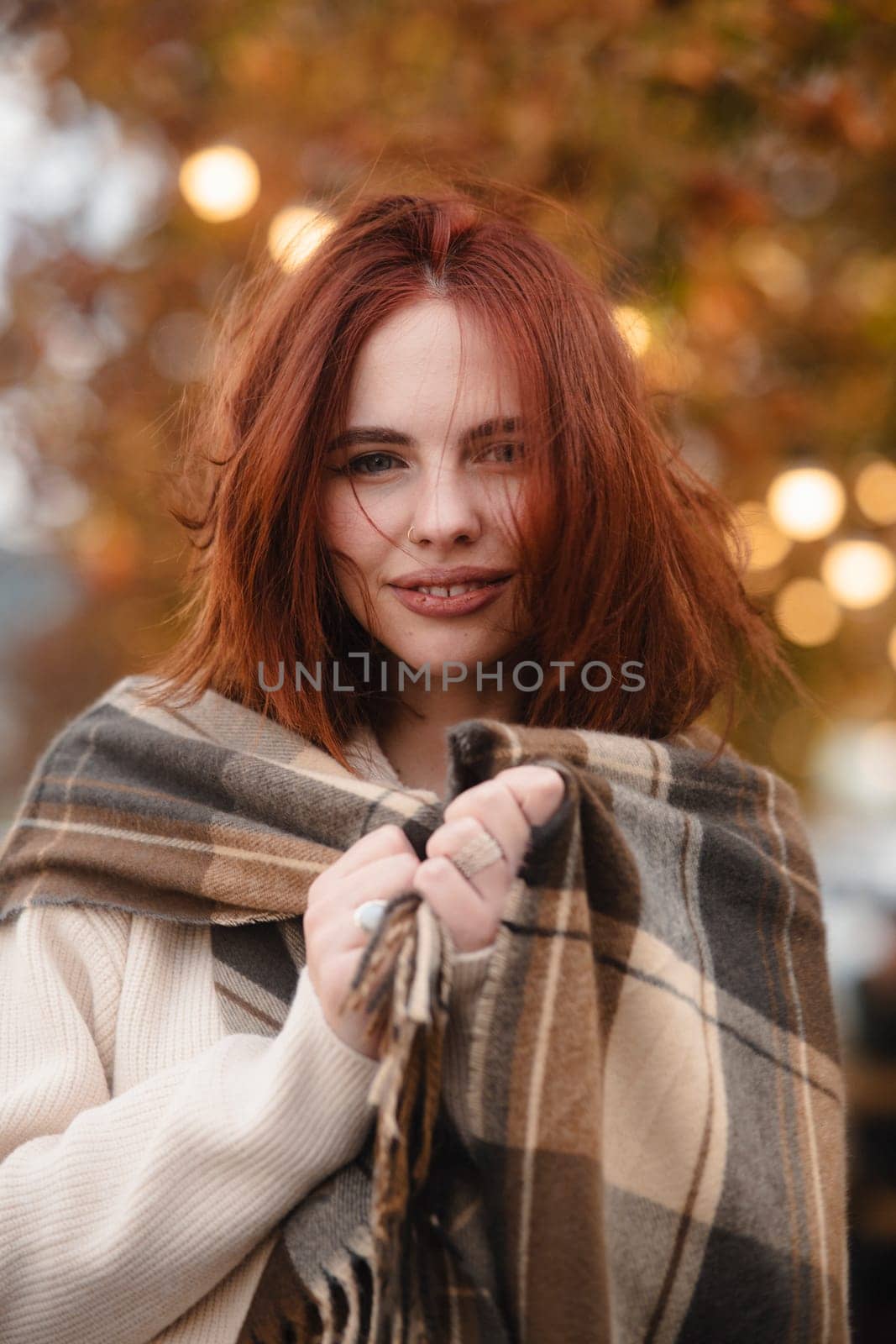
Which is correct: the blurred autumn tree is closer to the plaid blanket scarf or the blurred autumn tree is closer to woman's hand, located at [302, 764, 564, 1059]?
the plaid blanket scarf

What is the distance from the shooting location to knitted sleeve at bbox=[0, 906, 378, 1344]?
981 mm

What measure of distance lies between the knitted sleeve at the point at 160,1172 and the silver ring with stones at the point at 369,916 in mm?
89

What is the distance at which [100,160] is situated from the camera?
10.3 feet

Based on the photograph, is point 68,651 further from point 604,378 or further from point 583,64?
point 604,378

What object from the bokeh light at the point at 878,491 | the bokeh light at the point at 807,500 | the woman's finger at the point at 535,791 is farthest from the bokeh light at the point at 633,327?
the bokeh light at the point at 878,491

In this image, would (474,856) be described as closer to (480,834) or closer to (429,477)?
(480,834)

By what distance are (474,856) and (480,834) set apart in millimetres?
16

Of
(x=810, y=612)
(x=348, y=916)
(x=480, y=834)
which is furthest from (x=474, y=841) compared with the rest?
(x=810, y=612)

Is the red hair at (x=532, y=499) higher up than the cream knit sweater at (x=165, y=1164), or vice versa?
the red hair at (x=532, y=499)

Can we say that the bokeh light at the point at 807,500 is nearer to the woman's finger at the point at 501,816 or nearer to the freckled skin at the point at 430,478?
the freckled skin at the point at 430,478

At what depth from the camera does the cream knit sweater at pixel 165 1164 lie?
0.98m

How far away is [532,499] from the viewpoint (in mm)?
1171

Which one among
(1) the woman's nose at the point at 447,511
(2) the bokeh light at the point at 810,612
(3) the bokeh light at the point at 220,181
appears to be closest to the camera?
(1) the woman's nose at the point at 447,511

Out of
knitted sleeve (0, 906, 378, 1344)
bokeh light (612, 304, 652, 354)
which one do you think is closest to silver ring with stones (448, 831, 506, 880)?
knitted sleeve (0, 906, 378, 1344)
